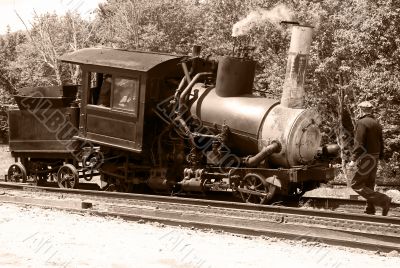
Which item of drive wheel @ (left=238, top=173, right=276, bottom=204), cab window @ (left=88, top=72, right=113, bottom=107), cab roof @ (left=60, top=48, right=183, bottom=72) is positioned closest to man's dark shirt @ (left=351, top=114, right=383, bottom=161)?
drive wheel @ (left=238, top=173, right=276, bottom=204)

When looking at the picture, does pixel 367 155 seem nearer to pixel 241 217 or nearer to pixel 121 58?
pixel 241 217

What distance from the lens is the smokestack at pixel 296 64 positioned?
1022 centimetres

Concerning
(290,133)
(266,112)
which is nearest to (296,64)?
(266,112)

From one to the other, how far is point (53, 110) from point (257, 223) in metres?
6.11

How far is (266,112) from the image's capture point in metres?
10.4

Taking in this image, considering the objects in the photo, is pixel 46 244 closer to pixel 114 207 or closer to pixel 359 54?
pixel 114 207

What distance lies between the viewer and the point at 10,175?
44.6ft

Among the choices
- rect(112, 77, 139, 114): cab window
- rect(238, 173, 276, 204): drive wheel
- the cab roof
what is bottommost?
rect(238, 173, 276, 204): drive wheel

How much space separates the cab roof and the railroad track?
8.15 ft

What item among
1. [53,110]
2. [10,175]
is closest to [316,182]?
[53,110]

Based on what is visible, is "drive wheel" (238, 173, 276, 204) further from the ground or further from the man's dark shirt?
the ground

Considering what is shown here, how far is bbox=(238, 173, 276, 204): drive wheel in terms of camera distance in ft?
33.6

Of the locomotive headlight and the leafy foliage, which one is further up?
the leafy foliage

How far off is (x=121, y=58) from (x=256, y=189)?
3735mm
